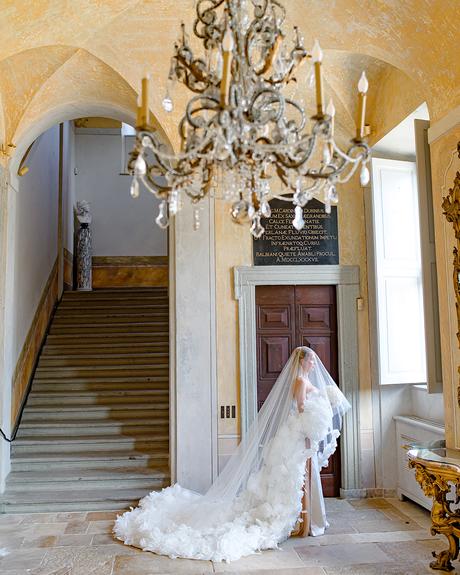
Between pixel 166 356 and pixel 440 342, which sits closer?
pixel 440 342

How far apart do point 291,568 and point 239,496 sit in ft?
3.23

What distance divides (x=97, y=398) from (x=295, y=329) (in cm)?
308

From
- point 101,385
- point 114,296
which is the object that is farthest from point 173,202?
point 114,296

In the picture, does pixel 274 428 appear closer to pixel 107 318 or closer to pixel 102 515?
pixel 102 515

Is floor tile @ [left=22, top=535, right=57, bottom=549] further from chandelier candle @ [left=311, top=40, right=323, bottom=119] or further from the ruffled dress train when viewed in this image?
chandelier candle @ [left=311, top=40, right=323, bottom=119]

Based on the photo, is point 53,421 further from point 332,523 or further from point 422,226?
point 422,226

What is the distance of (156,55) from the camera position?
5840 millimetres

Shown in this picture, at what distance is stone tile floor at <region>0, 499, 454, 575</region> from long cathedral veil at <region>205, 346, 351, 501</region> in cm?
72

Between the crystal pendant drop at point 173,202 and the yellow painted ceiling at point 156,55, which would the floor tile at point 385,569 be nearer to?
the crystal pendant drop at point 173,202

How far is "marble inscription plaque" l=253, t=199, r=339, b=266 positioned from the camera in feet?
21.4

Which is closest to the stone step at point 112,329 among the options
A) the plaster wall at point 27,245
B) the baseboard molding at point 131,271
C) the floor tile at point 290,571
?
the plaster wall at point 27,245

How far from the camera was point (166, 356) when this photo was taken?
859cm

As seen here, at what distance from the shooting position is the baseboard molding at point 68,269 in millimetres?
11309

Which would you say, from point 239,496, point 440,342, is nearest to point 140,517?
point 239,496
